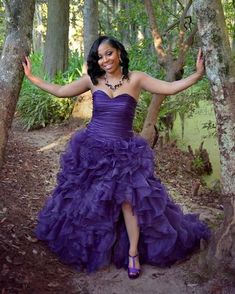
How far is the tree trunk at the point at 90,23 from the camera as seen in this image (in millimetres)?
8375

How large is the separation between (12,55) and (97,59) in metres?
0.67

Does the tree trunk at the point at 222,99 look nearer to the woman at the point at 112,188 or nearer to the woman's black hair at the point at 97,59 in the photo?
the woman at the point at 112,188

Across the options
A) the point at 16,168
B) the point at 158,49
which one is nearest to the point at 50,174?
the point at 16,168

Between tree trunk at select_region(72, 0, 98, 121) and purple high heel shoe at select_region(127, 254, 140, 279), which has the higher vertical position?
tree trunk at select_region(72, 0, 98, 121)

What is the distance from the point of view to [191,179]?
6.88 meters

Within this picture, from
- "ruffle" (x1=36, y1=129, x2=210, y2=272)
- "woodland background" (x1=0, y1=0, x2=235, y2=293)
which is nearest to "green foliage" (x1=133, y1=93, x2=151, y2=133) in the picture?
"woodland background" (x1=0, y1=0, x2=235, y2=293)

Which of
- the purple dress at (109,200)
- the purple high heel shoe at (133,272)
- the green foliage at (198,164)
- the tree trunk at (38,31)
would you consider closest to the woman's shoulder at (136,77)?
the purple dress at (109,200)

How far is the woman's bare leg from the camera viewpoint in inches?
126

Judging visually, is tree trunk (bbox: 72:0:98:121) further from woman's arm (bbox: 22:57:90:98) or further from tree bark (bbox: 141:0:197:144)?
woman's arm (bbox: 22:57:90:98)

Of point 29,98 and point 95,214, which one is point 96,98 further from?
point 29,98

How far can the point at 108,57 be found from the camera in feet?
10.5

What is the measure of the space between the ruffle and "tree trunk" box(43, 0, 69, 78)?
6670mm

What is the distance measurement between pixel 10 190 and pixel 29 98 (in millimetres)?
4680

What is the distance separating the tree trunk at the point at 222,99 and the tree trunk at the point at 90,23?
5.67 m
